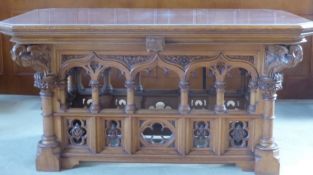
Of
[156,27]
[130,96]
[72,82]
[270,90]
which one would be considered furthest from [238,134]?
[72,82]

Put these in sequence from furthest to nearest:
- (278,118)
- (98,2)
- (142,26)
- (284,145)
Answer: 1. (98,2)
2. (278,118)
3. (284,145)
4. (142,26)

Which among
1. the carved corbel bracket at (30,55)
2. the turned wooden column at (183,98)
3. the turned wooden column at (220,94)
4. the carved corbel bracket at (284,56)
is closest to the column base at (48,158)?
the carved corbel bracket at (30,55)

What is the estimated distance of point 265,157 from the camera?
230 centimetres

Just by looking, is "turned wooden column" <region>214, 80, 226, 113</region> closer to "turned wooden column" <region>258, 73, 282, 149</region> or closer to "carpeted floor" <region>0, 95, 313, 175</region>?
"turned wooden column" <region>258, 73, 282, 149</region>

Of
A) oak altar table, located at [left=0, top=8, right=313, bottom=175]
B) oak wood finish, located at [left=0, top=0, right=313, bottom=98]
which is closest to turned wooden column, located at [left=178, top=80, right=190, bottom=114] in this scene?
oak altar table, located at [left=0, top=8, right=313, bottom=175]

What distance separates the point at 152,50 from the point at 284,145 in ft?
3.68

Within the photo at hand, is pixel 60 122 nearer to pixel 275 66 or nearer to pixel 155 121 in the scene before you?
pixel 155 121

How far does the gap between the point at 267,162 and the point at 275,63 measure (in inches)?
19.5

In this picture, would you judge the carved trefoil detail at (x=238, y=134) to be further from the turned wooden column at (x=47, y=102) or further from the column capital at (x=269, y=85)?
the turned wooden column at (x=47, y=102)

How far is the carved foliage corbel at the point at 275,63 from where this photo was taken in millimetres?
2174

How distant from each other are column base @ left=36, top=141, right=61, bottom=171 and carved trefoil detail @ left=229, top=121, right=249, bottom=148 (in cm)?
89

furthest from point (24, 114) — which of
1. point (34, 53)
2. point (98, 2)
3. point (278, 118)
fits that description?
point (278, 118)

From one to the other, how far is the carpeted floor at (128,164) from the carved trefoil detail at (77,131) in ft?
0.44

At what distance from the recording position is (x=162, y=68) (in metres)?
2.34
